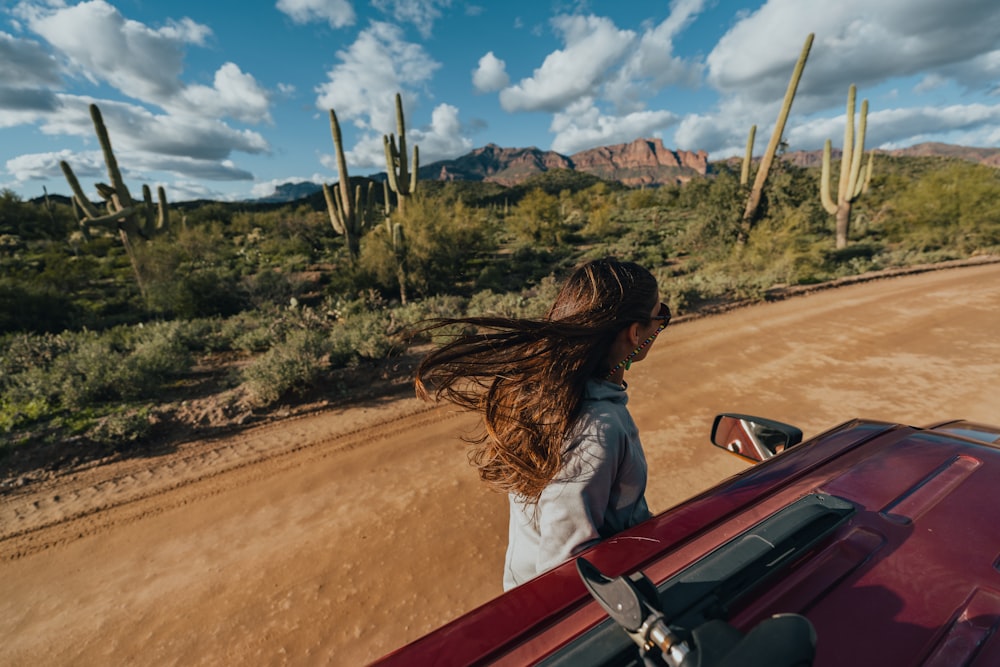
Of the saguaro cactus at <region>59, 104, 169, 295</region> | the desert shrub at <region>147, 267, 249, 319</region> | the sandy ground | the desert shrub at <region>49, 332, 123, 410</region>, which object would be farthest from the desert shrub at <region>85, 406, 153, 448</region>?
the saguaro cactus at <region>59, 104, 169, 295</region>

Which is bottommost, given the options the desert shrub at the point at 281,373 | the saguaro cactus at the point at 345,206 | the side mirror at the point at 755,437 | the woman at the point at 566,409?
the desert shrub at the point at 281,373

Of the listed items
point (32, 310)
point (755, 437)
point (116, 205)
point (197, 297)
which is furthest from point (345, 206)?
point (755, 437)

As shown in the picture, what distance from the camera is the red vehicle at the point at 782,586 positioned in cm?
89

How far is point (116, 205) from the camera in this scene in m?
15.0

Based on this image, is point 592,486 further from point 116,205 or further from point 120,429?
point 116,205

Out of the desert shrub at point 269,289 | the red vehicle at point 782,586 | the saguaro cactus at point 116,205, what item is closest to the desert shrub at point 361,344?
the red vehicle at point 782,586

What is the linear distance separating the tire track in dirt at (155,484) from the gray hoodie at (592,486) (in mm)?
3916

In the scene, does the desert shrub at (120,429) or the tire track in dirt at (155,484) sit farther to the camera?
the desert shrub at (120,429)

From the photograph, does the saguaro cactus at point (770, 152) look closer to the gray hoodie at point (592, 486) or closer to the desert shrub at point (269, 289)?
the desert shrub at point (269, 289)

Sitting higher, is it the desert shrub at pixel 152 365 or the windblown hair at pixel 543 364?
the windblown hair at pixel 543 364

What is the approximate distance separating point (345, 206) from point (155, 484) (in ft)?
43.4

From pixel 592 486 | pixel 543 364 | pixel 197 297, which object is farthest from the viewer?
pixel 197 297

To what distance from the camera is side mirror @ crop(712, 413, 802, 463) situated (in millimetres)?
2072

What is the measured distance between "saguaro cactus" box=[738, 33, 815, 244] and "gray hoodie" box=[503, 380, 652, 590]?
18.1 m
